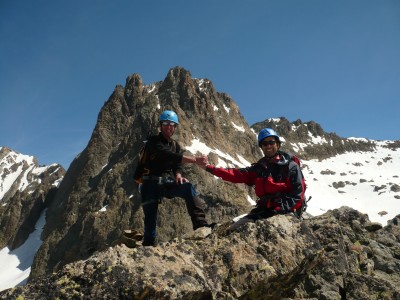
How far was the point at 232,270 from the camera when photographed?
622cm

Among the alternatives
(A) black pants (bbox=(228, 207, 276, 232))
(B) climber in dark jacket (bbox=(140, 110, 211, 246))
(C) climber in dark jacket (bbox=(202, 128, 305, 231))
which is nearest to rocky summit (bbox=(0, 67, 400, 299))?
(C) climber in dark jacket (bbox=(202, 128, 305, 231))

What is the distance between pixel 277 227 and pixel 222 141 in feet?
323

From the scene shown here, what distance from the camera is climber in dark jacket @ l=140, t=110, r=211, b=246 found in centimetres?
894

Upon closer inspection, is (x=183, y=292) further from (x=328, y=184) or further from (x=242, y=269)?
(x=328, y=184)

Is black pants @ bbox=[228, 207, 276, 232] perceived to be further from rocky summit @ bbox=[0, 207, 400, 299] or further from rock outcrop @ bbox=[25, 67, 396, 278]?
rock outcrop @ bbox=[25, 67, 396, 278]

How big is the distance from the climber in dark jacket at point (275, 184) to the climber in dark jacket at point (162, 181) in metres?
1.80

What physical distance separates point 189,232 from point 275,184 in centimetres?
311

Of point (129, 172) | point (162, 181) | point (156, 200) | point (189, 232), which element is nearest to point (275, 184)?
point (189, 232)

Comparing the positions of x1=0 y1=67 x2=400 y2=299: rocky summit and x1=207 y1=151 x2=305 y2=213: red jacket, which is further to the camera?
x1=207 y1=151 x2=305 y2=213: red jacket

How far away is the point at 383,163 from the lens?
7264 inches

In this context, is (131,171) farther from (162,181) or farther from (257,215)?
(257,215)

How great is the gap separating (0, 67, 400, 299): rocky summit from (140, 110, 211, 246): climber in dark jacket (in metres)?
0.98

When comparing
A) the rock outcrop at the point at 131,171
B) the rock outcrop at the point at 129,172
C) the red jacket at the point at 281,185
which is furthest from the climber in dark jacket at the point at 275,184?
the rock outcrop at the point at 129,172

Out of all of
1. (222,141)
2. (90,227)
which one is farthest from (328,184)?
(90,227)
